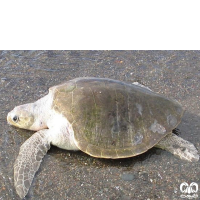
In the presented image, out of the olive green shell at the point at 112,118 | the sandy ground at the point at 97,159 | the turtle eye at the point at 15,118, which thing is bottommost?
the sandy ground at the point at 97,159

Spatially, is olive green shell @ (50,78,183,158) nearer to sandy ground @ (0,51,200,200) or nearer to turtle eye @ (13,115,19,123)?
sandy ground @ (0,51,200,200)

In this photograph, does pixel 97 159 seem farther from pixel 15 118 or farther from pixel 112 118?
pixel 15 118

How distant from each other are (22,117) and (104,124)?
1.14 m

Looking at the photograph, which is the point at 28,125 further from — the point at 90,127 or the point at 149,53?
the point at 149,53

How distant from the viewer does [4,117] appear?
392cm

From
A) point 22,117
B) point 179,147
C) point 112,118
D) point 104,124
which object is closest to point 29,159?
point 22,117

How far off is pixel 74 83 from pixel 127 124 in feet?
2.65

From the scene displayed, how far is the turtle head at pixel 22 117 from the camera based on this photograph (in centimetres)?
363

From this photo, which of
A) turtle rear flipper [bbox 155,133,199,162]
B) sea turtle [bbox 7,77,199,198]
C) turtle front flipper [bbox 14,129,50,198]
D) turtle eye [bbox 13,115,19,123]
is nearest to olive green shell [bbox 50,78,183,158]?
sea turtle [bbox 7,77,199,198]

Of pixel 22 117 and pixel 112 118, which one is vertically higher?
pixel 112 118

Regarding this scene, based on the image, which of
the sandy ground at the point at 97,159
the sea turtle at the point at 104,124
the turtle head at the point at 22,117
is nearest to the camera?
the sandy ground at the point at 97,159

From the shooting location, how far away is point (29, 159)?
3.17 m

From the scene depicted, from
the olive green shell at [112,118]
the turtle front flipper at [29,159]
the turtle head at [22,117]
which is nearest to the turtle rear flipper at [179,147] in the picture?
the olive green shell at [112,118]

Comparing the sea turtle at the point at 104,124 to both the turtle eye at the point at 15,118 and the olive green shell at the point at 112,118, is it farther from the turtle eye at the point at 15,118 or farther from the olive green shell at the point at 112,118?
the turtle eye at the point at 15,118
